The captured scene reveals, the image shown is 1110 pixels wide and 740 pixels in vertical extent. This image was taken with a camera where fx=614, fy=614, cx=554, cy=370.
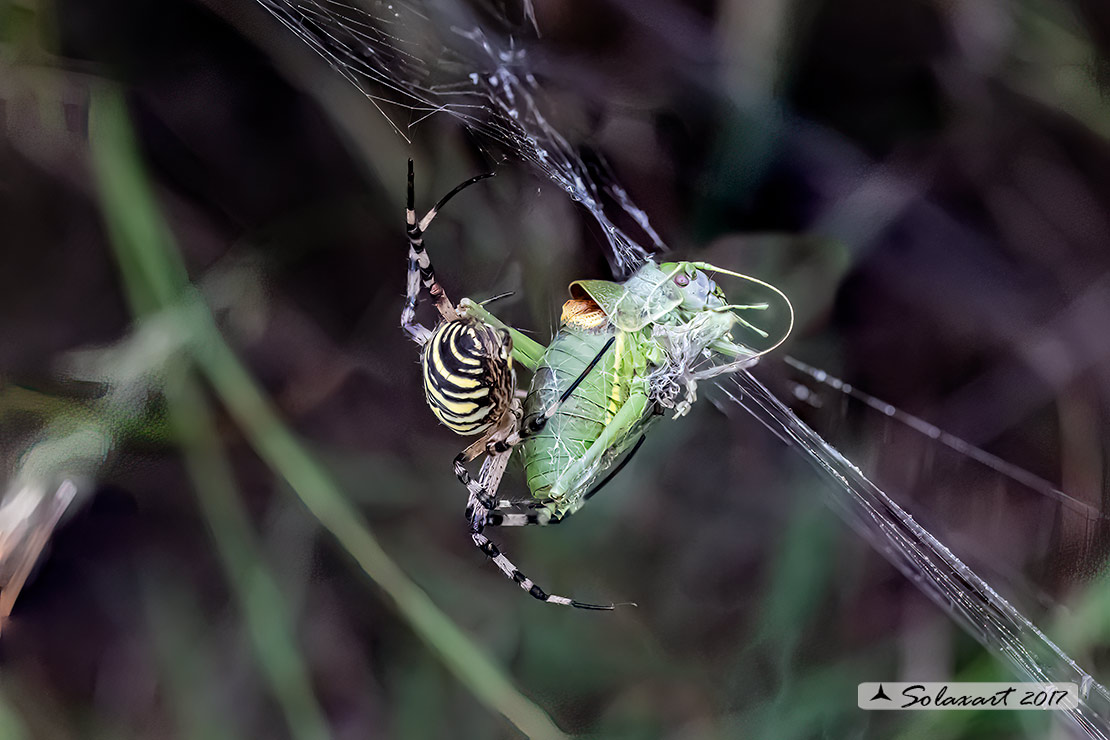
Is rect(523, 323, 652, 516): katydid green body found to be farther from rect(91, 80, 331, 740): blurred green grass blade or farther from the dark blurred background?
rect(91, 80, 331, 740): blurred green grass blade

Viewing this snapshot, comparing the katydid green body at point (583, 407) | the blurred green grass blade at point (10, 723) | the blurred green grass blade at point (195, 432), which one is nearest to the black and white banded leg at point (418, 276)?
the katydid green body at point (583, 407)

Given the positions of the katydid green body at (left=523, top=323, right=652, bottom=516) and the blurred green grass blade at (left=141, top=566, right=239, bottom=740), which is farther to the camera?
the blurred green grass blade at (left=141, top=566, right=239, bottom=740)

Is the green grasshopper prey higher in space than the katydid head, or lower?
lower

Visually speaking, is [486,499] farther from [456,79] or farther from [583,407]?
[456,79]

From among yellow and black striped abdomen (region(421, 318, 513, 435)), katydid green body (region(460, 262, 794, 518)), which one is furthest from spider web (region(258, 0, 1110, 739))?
yellow and black striped abdomen (region(421, 318, 513, 435))

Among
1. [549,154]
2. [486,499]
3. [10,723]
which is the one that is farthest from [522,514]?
[10,723]

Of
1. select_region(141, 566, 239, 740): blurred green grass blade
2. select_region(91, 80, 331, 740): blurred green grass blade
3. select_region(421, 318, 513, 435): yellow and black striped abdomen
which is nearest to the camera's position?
select_region(421, 318, 513, 435): yellow and black striped abdomen

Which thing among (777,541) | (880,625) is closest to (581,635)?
(777,541)
